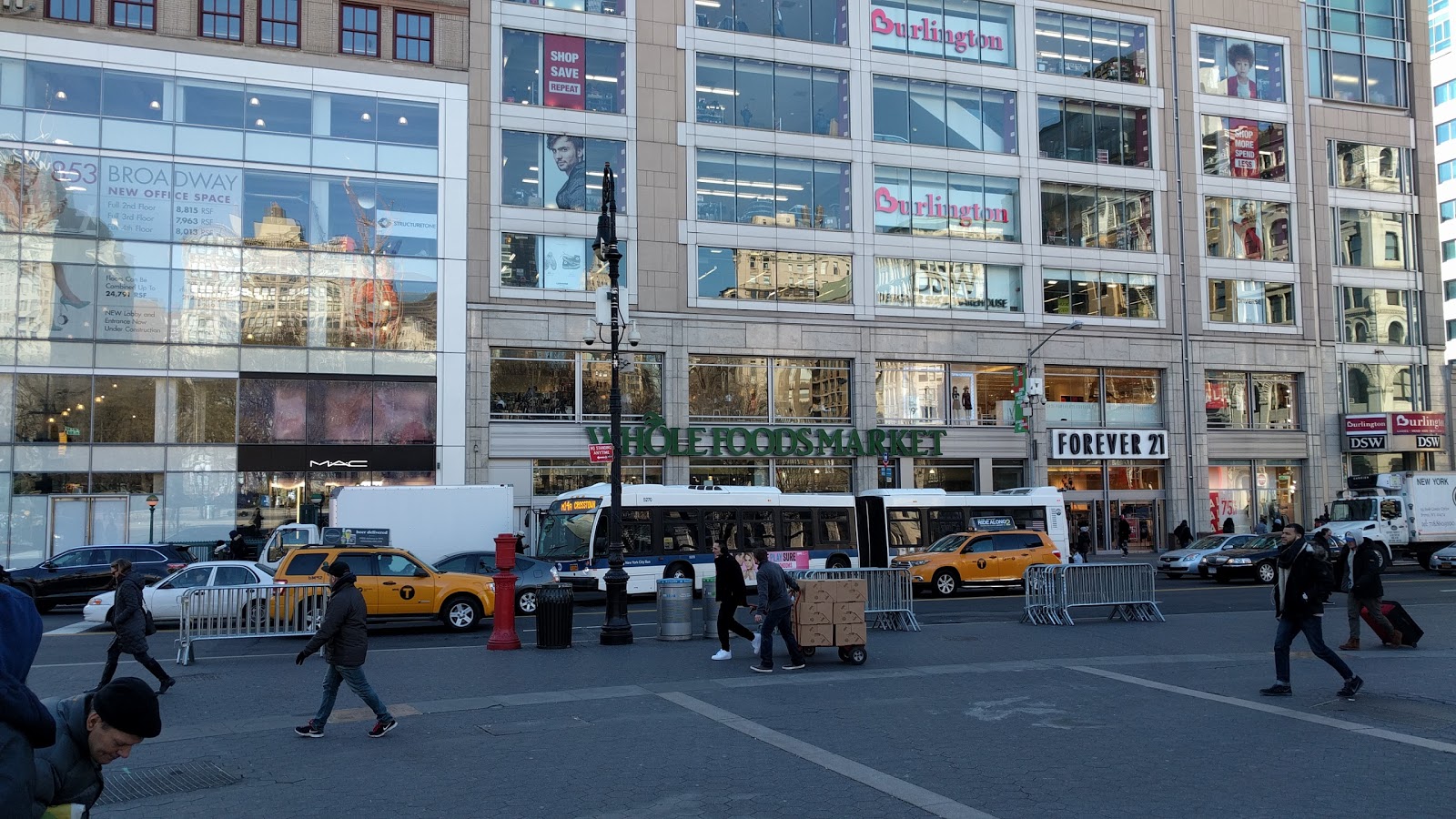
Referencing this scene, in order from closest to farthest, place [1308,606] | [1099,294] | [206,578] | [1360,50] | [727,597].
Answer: [1308,606] < [727,597] < [206,578] < [1099,294] < [1360,50]

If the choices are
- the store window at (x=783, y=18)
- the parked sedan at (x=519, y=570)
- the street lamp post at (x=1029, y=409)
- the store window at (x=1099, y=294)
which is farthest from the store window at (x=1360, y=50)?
the parked sedan at (x=519, y=570)

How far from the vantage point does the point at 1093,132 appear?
46.6 m

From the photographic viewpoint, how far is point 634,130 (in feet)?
131

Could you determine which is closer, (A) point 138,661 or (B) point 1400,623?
(A) point 138,661

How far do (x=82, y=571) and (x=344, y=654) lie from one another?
769 inches

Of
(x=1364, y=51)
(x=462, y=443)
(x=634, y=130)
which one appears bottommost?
(x=462, y=443)

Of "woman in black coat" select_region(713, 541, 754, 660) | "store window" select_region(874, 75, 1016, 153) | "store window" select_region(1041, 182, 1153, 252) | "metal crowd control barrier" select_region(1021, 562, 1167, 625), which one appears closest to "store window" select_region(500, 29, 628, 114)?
"store window" select_region(874, 75, 1016, 153)

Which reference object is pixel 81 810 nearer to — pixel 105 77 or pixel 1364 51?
pixel 105 77

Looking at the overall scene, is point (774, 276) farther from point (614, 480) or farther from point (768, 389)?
point (614, 480)

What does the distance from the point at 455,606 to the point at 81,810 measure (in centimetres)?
1708

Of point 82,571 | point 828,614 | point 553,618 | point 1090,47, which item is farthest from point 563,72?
point 828,614

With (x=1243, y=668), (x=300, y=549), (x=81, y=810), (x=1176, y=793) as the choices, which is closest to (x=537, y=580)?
(x=300, y=549)

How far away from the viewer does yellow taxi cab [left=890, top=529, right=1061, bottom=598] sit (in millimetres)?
28781

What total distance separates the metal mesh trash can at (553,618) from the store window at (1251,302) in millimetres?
38696
